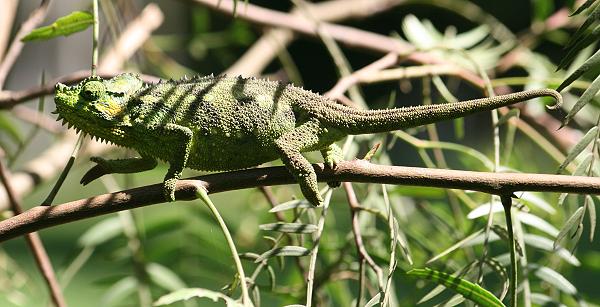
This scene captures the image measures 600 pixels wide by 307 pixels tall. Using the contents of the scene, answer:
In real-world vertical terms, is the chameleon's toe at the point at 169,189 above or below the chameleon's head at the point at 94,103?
below

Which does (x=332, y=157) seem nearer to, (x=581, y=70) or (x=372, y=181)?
(x=372, y=181)

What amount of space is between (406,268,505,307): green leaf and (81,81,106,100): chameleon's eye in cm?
47

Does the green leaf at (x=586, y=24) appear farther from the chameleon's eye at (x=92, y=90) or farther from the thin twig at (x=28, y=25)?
the thin twig at (x=28, y=25)

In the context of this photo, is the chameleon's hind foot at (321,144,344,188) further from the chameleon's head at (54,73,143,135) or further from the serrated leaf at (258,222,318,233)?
the chameleon's head at (54,73,143,135)

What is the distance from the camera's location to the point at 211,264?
4.52 feet

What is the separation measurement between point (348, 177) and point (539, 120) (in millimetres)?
881

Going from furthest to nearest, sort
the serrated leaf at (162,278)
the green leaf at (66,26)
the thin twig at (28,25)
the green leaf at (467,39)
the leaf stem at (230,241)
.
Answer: the green leaf at (467,39), the serrated leaf at (162,278), the thin twig at (28,25), the green leaf at (66,26), the leaf stem at (230,241)

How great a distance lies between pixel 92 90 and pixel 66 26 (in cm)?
9

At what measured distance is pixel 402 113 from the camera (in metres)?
0.89

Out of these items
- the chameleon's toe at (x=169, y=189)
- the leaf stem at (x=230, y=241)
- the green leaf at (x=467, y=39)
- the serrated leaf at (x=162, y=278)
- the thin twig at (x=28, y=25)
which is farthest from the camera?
the green leaf at (x=467, y=39)

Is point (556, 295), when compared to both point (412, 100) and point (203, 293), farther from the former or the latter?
point (412, 100)

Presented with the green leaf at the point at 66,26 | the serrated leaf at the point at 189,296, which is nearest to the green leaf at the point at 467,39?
the green leaf at the point at 66,26

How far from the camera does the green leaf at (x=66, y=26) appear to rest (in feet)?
2.94

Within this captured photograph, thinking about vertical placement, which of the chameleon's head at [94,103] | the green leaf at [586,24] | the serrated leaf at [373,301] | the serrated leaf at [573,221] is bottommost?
the serrated leaf at [373,301]
